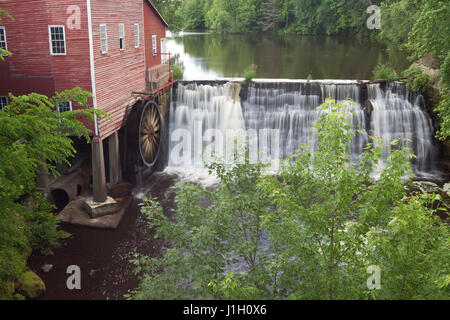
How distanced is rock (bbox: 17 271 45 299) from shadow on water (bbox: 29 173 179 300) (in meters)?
0.25

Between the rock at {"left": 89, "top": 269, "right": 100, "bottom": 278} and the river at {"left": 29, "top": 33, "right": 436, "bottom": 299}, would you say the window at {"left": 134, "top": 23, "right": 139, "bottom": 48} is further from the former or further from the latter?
the rock at {"left": 89, "top": 269, "right": 100, "bottom": 278}

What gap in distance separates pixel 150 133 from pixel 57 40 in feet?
23.8

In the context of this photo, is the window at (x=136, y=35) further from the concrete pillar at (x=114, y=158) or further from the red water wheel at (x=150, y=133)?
the concrete pillar at (x=114, y=158)

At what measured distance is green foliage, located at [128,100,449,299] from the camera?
7.44 m

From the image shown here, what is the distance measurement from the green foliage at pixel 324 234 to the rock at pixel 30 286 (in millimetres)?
7540

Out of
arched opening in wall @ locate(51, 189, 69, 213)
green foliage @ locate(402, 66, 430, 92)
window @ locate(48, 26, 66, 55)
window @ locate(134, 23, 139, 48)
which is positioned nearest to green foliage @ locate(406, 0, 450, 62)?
green foliage @ locate(402, 66, 430, 92)

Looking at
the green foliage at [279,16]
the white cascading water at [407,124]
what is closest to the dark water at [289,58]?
the green foliage at [279,16]

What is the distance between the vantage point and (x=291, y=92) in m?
26.6

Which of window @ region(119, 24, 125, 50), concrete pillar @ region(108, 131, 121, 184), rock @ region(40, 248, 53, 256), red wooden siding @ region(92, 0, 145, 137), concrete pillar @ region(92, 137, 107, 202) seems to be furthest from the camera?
window @ region(119, 24, 125, 50)

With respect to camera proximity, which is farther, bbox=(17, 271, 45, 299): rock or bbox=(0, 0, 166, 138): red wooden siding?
bbox=(0, 0, 166, 138): red wooden siding

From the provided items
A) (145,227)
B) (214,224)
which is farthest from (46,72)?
(214,224)

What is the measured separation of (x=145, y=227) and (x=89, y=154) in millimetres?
5893

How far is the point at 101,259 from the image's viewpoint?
55.2 ft

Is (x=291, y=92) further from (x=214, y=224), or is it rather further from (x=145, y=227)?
(x=214, y=224)
